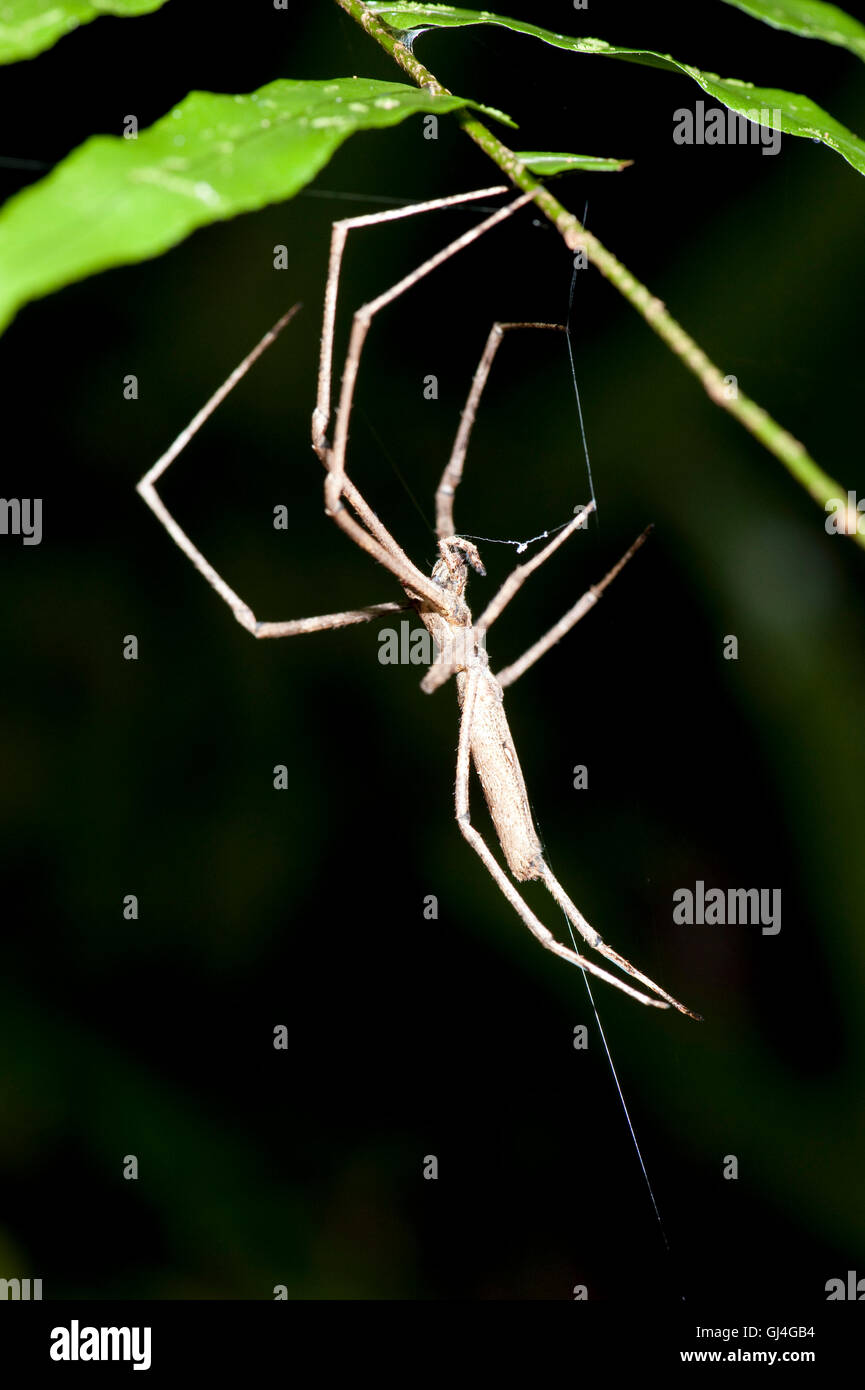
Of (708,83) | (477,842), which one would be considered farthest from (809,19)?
(477,842)

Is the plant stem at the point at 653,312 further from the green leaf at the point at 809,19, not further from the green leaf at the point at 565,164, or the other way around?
the green leaf at the point at 809,19

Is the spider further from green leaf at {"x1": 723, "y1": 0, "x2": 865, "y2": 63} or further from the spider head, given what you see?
green leaf at {"x1": 723, "y1": 0, "x2": 865, "y2": 63}

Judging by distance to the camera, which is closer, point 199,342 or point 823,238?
point 823,238

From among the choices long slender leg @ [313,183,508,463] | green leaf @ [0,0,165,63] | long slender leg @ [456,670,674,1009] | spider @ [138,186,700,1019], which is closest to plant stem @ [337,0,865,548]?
long slender leg @ [313,183,508,463]

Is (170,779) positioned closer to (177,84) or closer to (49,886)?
(49,886)

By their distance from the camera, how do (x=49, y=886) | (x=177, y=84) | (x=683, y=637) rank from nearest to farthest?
(x=177, y=84) < (x=683, y=637) < (x=49, y=886)

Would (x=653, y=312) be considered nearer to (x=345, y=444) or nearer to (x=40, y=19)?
(x=40, y=19)

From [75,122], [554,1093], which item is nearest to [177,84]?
[75,122]
